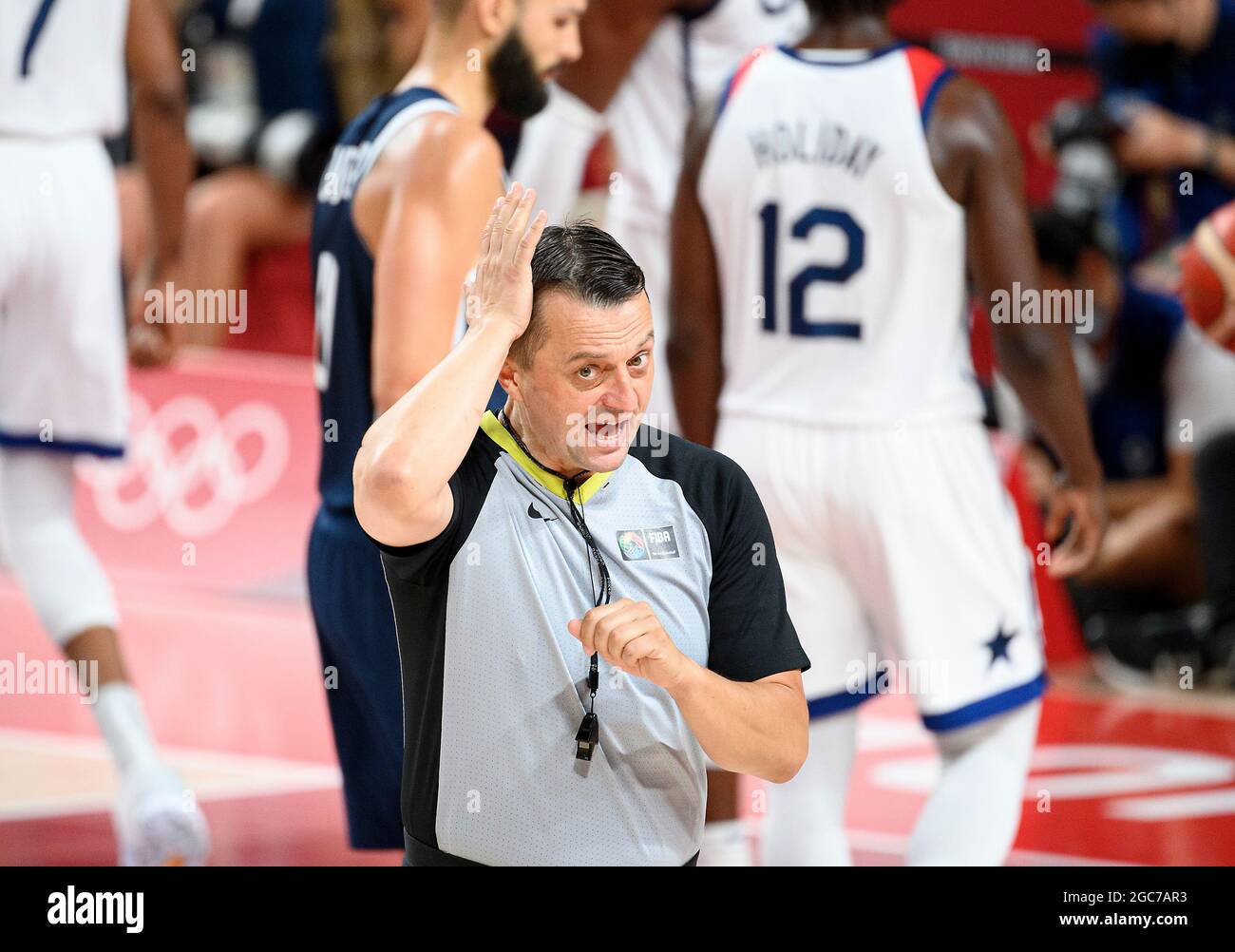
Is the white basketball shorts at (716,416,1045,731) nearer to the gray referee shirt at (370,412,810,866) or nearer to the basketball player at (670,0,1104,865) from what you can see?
the basketball player at (670,0,1104,865)

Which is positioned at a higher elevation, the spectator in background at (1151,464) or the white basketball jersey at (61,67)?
the white basketball jersey at (61,67)

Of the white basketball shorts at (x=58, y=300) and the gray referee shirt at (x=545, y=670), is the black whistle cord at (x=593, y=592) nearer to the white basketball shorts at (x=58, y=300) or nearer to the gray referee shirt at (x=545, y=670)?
the gray referee shirt at (x=545, y=670)

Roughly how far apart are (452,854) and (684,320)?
6.00 feet

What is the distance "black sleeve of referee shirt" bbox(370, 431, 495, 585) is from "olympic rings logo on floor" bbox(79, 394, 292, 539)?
5251mm

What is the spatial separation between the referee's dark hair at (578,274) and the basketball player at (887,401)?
1.43 m

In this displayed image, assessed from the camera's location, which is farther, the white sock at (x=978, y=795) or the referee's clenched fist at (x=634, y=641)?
the white sock at (x=978, y=795)

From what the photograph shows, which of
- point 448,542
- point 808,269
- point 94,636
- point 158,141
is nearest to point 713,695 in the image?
point 448,542

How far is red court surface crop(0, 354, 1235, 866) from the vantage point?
4.98 meters

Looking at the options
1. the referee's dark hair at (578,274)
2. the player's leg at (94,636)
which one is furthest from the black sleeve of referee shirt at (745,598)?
the player's leg at (94,636)

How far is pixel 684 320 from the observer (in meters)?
4.09

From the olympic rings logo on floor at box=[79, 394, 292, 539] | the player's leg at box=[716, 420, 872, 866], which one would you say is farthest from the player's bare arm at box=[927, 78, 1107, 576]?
the olympic rings logo on floor at box=[79, 394, 292, 539]

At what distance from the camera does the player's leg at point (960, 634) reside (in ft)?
12.4
